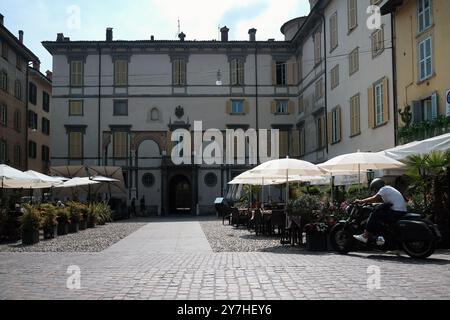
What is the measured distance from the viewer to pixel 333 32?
32750 mm

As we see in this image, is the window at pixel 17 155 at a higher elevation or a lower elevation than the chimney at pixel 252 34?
lower

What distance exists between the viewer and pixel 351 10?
2922 cm

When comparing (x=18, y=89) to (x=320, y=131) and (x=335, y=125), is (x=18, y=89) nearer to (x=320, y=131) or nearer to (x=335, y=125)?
(x=320, y=131)

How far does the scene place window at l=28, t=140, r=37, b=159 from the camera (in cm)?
4662

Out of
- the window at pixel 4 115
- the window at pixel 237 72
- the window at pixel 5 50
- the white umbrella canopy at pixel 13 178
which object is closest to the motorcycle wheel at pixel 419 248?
the white umbrella canopy at pixel 13 178

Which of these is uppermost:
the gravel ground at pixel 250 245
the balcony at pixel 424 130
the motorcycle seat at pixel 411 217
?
the balcony at pixel 424 130

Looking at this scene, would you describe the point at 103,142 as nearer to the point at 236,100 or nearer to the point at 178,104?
the point at 178,104

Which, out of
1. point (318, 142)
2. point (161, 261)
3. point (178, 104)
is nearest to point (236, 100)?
point (178, 104)

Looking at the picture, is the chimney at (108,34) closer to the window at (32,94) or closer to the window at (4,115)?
the window at (32,94)

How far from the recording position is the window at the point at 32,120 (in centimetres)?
4672

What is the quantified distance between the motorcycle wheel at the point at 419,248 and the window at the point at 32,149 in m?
40.0

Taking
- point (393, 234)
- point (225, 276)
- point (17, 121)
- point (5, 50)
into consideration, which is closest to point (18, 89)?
point (17, 121)

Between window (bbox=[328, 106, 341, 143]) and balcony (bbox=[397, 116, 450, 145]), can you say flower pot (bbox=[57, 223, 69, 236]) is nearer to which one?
balcony (bbox=[397, 116, 450, 145])

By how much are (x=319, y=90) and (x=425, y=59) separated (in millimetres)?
15939
